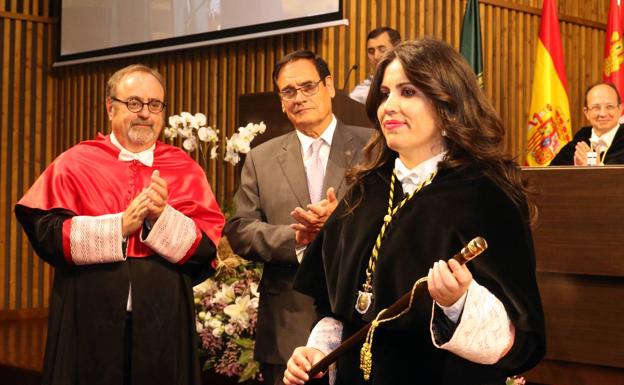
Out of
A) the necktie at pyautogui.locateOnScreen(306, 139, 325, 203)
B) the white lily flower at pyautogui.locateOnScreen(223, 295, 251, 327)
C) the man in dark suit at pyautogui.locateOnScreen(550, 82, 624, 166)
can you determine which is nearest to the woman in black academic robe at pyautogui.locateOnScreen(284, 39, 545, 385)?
the necktie at pyautogui.locateOnScreen(306, 139, 325, 203)

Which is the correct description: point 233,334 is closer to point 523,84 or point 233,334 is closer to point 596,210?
point 596,210

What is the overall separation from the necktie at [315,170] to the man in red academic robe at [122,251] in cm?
38

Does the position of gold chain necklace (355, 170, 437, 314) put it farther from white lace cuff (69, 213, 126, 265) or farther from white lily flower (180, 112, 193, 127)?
white lily flower (180, 112, 193, 127)

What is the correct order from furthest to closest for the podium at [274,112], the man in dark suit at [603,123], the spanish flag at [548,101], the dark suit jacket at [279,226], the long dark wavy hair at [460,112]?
1. the spanish flag at [548,101]
2. the man in dark suit at [603,123]
3. the podium at [274,112]
4. the dark suit jacket at [279,226]
5. the long dark wavy hair at [460,112]

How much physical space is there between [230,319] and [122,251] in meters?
1.32

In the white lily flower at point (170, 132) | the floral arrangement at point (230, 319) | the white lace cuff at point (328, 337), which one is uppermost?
the white lily flower at point (170, 132)

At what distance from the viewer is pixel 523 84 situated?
807cm

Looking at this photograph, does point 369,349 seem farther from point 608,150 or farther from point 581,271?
point 608,150

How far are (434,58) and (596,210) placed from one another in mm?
1820

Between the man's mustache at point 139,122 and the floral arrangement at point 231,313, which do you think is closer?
the man's mustache at point 139,122

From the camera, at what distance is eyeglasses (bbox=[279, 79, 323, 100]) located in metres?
3.33

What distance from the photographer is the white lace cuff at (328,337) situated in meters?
2.16

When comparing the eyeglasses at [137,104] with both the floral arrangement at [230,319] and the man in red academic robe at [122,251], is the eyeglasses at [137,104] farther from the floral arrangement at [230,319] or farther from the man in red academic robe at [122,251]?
the floral arrangement at [230,319]

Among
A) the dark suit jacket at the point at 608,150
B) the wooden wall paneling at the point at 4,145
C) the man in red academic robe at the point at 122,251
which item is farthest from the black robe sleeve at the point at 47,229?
the wooden wall paneling at the point at 4,145
